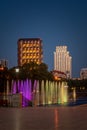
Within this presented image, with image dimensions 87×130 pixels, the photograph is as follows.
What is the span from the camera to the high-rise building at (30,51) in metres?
185

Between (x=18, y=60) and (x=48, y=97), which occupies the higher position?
(x=18, y=60)

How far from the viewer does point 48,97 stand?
5512 cm

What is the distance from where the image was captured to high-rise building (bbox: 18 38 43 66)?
185250 millimetres

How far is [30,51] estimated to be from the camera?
191 m

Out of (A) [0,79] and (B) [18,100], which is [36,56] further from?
(B) [18,100]

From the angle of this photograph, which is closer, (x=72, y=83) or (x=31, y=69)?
(x=31, y=69)

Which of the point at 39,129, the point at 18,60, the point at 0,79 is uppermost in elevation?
the point at 18,60

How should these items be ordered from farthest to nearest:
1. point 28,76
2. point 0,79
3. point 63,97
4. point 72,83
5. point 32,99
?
point 72,83 < point 28,76 < point 0,79 < point 63,97 < point 32,99

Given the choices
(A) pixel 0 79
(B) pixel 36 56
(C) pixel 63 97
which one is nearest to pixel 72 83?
(B) pixel 36 56

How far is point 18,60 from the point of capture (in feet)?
619

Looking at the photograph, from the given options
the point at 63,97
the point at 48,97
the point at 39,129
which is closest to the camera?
the point at 39,129

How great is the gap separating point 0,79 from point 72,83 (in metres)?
80.8

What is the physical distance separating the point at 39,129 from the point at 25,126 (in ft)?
4.49

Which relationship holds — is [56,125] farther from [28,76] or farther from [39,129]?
[28,76]
